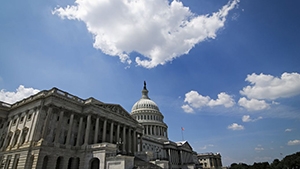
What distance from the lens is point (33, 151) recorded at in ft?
113

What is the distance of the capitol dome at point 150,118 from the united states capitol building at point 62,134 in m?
45.0

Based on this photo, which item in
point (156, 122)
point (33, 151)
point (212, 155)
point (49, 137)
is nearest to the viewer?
point (33, 151)

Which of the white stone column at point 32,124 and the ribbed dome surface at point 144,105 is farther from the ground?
the ribbed dome surface at point 144,105

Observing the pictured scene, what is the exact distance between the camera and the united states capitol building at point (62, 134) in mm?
34969

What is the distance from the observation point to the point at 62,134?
4072cm

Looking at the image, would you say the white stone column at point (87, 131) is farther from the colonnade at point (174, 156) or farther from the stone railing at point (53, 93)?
the colonnade at point (174, 156)

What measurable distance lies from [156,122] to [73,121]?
60.9m

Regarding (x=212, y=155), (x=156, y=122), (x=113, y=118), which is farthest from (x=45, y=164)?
(x=212, y=155)

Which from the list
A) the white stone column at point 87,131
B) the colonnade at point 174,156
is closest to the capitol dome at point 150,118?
the colonnade at point 174,156

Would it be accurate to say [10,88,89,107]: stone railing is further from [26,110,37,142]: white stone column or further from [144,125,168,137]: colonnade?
[144,125,168,137]: colonnade

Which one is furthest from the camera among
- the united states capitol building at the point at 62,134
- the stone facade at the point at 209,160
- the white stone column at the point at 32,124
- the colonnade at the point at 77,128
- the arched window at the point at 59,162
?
the stone facade at the point at 209,160

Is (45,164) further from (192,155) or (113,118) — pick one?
(192,155)

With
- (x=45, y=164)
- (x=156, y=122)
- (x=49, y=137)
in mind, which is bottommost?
(x=45, y=164)

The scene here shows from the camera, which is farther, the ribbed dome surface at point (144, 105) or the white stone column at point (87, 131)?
the ribbed dome surface at point (144, 105)
